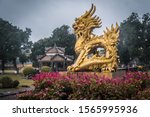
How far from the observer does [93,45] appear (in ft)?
39.7

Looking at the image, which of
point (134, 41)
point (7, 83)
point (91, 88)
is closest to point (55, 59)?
point (134, 41)

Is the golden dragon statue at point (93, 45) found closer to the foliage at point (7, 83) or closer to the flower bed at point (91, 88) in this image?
the flower bed at point (91, 88)

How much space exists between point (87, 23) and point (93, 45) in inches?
37.8

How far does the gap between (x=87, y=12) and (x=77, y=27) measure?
757 millimetres

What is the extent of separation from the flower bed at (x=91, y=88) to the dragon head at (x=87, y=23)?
3391 mm

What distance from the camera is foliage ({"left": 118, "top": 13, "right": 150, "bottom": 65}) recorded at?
39.0 m

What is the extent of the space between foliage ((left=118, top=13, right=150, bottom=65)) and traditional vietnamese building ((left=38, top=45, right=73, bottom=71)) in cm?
860

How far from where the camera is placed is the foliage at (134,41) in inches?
1535

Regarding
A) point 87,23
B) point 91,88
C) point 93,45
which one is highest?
point 87,23

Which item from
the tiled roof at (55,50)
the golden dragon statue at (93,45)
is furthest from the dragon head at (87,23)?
the tiled roof at (55,50)

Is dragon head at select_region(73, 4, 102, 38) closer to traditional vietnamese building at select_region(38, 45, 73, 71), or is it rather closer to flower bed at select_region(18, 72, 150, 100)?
flower bed at select_region(18, 72, 150, 100)

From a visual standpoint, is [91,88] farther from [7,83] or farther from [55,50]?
[55,50]

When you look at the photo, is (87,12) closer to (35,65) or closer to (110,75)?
(110,75)

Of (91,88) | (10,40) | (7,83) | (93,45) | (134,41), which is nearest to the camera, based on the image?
(91,88)
